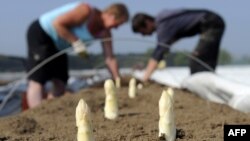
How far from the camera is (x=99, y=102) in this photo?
432 cm

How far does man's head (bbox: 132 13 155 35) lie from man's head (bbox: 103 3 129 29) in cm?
58

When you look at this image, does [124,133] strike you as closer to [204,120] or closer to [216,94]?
[204,120]

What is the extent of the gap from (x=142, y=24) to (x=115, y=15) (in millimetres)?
767

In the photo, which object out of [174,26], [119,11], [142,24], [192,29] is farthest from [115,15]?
[192,29]

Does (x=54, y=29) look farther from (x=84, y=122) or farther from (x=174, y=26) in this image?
(x=84, y=122)

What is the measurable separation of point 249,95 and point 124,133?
55.1 inches

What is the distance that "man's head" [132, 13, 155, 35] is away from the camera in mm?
5719

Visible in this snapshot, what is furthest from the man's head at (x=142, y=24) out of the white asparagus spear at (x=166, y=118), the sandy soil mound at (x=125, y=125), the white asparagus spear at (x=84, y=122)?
the white asparagus spear at (x=84, y=122)

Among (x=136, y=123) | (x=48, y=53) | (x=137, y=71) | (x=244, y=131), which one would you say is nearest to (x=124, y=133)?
(x=136, y=123)

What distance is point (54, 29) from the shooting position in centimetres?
519

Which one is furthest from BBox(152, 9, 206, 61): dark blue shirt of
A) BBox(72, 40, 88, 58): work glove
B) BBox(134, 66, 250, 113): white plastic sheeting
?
BBox(72, 40, 88, 58): work glove

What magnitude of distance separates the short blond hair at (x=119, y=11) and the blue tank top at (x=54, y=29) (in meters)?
0.33

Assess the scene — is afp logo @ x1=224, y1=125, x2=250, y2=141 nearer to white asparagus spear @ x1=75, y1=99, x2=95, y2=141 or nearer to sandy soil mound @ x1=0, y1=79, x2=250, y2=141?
sandy soil mound @ x1=0, y1=79, x2=250, y2=141

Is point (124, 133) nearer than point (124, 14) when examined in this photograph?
Yes
